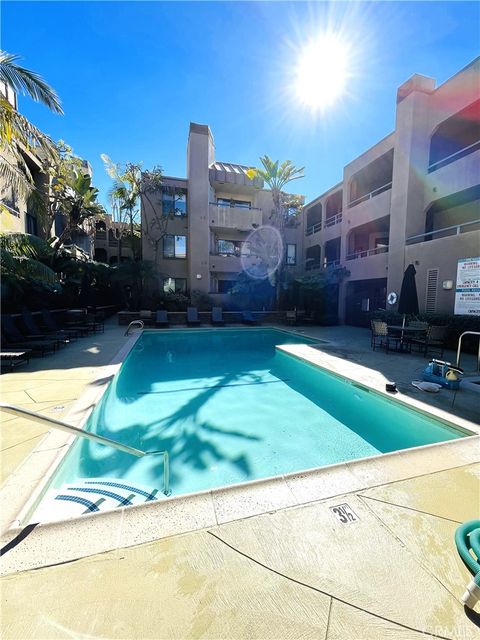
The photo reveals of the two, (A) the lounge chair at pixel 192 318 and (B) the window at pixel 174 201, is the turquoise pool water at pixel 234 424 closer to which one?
(A) the lounge chair at pixel 192 318

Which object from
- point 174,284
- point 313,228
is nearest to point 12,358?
point 174,284

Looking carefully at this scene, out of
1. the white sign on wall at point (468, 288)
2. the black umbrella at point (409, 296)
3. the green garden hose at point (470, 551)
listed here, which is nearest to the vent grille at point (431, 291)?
the black umbrella at point (409, 296)

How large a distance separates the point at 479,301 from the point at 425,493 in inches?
323

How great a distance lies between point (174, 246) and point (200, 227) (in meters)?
2.38

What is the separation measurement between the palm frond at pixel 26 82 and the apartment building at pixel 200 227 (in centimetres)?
1209

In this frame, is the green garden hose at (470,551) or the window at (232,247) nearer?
the green garden hose at (470,551)

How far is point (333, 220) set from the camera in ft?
68.0

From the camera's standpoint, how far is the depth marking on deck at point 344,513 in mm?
2475

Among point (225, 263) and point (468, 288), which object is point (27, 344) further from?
point (225, 263)

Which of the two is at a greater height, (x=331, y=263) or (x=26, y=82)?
(x=26, y=82)

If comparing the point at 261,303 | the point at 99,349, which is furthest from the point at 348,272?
the point at 99,349

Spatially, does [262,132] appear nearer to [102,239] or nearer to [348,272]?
[348,272]

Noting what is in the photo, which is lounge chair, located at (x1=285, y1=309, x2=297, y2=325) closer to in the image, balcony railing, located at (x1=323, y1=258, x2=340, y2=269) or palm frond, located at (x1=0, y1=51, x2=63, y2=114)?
balcony railing, located at (x1=323, y1=258, x2=340, y2=269)

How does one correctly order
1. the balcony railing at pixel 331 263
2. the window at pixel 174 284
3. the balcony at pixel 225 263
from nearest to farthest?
the balcony railing at pixel 331 263, the window at pixel 174 284, the balcony at pixel 225 263
